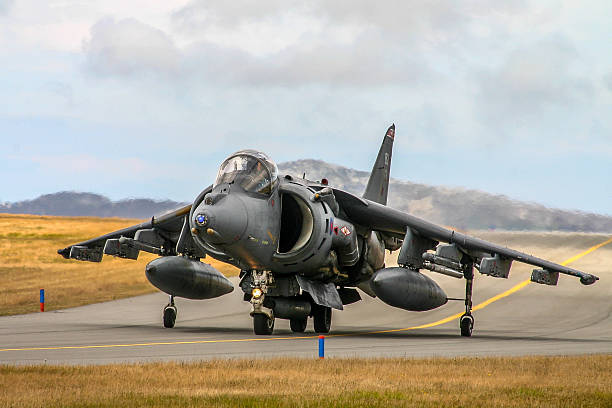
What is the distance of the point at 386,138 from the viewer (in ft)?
91.5

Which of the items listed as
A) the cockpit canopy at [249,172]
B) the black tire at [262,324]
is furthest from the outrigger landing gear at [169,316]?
the cockpit canopy at [249,172]

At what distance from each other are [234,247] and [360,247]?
537 centimetres

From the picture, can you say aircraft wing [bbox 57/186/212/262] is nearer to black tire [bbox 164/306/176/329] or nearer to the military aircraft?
the military aircraft

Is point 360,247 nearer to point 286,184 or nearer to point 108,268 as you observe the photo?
point 286,184

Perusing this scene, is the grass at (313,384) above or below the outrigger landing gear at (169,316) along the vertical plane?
below

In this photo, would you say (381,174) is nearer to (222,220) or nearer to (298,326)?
(298,326)

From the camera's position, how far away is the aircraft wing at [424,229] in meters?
22.7

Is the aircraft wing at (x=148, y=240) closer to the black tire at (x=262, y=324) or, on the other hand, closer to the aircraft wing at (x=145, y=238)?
the aircraft wing at (x=145, y=238)

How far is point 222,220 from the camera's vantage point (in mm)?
18703

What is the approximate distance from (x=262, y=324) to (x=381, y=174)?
26.8 feet

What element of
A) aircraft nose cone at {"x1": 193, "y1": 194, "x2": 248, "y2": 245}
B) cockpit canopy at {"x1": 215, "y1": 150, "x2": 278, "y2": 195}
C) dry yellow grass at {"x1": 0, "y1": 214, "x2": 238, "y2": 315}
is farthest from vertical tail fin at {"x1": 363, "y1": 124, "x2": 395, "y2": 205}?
dry yellow grass at {"x1": 0, "y1": 214, "x2": 238, "y2": 315}

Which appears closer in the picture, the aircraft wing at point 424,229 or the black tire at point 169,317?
the aircraft wing at point 424,229

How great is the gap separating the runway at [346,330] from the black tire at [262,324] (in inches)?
13.0

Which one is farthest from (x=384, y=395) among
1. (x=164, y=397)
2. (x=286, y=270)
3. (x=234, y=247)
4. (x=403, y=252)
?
(x=403, y=252)
